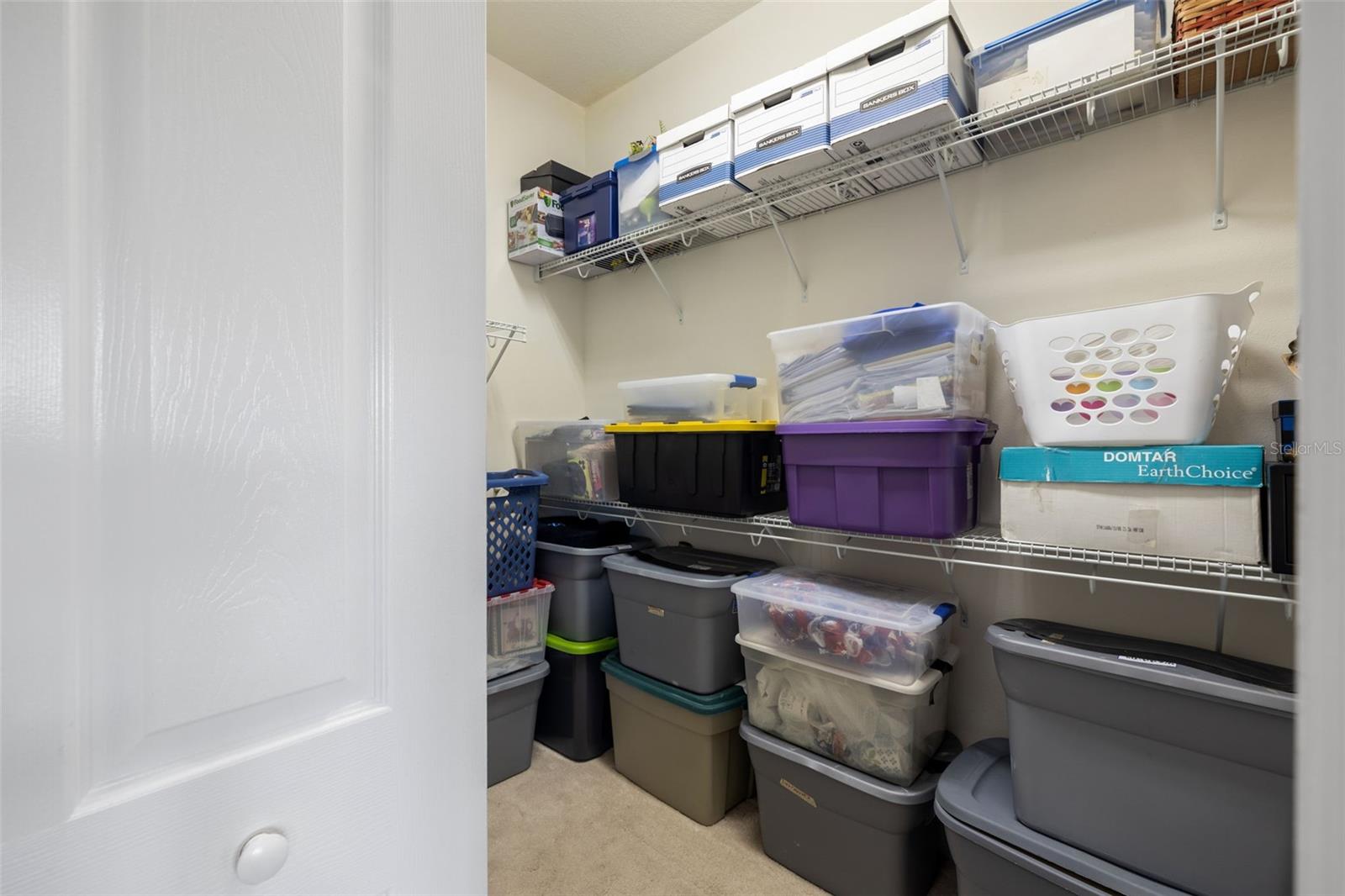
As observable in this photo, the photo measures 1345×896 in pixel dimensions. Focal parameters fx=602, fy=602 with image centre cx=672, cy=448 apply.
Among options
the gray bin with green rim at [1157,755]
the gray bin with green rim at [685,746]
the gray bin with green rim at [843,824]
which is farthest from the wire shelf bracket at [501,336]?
the gray bin with green rim at [1157,755]

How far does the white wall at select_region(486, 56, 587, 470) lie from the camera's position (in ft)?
7.84

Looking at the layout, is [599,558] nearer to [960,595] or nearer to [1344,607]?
[960,595]

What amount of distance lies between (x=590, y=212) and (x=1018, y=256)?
1.45m

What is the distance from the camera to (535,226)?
91.7 inches

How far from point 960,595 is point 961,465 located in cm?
45

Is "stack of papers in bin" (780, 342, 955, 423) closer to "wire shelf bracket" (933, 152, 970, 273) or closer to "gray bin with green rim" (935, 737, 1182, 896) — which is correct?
"wire shelf bracket" (933, 152, 970, 273)

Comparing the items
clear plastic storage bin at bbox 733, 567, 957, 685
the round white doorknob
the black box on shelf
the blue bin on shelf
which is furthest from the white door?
the blue bin on shelf

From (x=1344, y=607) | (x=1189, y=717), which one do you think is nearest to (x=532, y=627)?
(x=1189, y=717)

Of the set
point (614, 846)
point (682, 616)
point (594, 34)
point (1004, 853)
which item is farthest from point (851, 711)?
point (594, 34)

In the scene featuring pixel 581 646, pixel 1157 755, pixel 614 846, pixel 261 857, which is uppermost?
pixel 261 857

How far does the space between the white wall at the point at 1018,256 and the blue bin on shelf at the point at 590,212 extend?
0.99ft

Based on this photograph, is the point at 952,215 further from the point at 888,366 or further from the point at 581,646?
the point at 581,646

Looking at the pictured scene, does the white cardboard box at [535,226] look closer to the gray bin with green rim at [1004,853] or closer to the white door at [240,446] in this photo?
the white door at [240,446]

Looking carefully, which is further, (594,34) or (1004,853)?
(594,34)
